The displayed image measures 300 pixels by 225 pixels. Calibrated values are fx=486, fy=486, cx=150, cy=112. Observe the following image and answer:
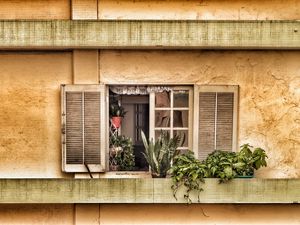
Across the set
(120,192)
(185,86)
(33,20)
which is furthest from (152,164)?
(33,20)

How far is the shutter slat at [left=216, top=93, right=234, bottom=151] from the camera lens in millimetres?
5883

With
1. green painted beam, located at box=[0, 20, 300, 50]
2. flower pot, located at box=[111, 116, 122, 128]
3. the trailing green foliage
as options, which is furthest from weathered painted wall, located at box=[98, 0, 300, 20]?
the trailing green foliage

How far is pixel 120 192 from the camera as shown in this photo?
562cm

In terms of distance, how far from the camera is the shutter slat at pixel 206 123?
586cm

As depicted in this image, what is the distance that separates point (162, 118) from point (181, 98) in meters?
0.34

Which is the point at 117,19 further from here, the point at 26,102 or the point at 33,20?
the point at 26,102

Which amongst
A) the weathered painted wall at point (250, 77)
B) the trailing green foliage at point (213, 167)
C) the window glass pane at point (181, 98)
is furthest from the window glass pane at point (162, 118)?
the trailing green foliage at point (213, 167)

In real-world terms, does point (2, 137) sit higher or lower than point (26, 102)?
lower

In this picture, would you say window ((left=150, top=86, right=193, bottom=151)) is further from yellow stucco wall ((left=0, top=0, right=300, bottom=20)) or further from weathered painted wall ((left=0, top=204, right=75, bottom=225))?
weathered painted wall ((left=0, top=204, right=75, bottom=225))

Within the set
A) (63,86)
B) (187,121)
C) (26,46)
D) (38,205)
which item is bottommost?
(38,205)

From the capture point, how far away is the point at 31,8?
578 centimetres

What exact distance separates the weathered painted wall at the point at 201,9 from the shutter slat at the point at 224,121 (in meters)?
0.97

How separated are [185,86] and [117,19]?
115 centimetres

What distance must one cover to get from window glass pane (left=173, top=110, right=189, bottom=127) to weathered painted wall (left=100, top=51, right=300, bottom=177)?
1.32ft
